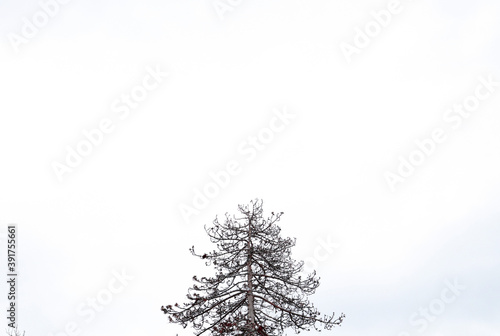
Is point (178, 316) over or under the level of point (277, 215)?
under

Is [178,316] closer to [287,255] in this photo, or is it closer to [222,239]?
[222,239]

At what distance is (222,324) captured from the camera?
619 inches

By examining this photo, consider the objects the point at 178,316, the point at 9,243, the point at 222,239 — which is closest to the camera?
the point at 178,316

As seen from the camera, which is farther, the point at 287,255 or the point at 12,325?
the point at 12,325

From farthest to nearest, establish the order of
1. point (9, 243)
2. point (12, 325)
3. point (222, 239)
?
point (9, 243)
point (12, 325)
point (222, 239)

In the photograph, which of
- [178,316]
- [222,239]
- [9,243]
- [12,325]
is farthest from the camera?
[9,243]

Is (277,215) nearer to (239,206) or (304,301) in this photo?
(239,206)

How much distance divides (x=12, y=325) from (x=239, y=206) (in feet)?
53.7

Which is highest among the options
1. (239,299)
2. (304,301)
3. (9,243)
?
Result: (9,243)

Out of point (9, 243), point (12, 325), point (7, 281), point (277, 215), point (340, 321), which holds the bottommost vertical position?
point (340, 321)

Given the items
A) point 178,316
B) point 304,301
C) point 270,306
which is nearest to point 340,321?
point 304,301

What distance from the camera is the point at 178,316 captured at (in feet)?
56.0

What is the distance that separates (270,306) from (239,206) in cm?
380

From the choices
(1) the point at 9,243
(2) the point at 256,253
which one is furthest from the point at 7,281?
(2) the point at 256,253
